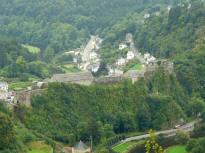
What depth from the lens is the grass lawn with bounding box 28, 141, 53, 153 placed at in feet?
208

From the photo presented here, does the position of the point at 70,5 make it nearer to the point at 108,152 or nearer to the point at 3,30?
the point at 3,30

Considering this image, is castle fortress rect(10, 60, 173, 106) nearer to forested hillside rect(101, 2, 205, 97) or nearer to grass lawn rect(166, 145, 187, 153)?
forested hillside rect(101, 2, 205, 97)

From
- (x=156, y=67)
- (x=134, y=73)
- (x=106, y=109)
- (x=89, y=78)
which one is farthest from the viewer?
(x=156, y=67)

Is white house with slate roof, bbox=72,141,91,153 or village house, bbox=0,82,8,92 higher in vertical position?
village house, bbox=0,82,8,92

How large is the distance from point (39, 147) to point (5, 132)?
7114 mm

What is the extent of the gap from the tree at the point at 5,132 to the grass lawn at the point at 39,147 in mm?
4859

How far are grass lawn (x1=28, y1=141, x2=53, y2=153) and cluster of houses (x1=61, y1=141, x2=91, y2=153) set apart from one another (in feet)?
14.2

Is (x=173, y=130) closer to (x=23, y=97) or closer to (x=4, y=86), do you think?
(x=23, y=97)

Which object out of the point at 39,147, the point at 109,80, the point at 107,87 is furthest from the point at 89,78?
the point at 39,147

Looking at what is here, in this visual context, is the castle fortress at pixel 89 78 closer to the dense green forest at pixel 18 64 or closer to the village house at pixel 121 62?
the dense green forest at pixel 18 64

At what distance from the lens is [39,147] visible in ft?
211

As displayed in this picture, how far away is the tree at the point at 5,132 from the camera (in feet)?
190

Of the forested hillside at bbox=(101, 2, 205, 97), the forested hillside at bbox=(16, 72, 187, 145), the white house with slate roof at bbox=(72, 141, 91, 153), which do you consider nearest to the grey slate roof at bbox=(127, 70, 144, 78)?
the forested hillside at bbox=(16, 72, 187, 145)

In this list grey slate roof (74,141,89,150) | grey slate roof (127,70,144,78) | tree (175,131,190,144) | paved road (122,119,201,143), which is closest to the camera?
grey slate roof (74,141,89,150)
